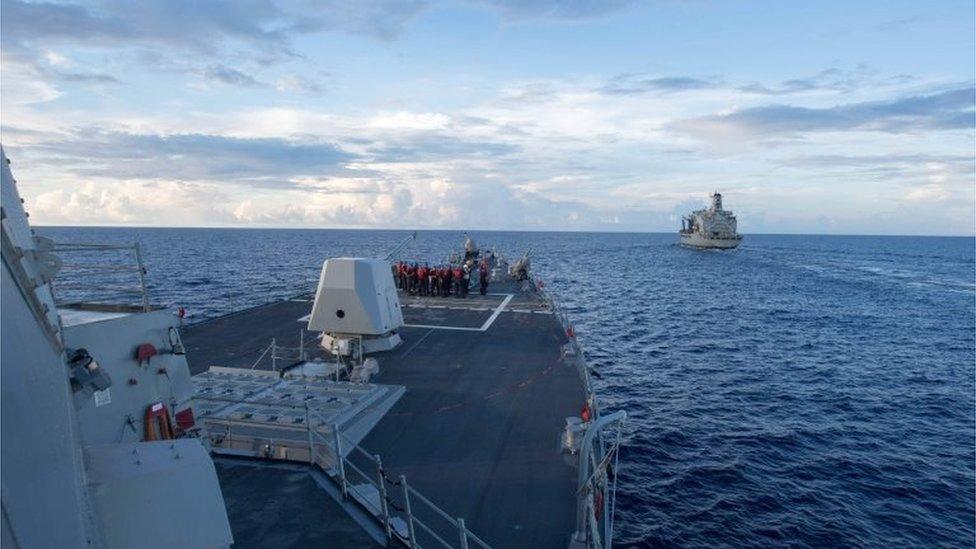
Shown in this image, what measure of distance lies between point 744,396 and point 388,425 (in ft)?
74.5

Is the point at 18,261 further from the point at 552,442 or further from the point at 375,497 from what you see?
the point at 552,442

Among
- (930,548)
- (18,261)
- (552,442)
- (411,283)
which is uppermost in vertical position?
(18,261)

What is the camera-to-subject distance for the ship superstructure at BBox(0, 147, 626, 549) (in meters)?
4.36

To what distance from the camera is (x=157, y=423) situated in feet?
32.6

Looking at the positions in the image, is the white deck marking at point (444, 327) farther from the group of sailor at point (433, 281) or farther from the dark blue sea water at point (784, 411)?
the group of sailor at point (433, 281)

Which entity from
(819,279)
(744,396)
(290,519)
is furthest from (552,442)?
(819,279)

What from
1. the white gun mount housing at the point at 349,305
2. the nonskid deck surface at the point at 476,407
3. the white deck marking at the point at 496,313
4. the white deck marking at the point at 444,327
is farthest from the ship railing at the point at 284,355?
the white deck marking at the point at 496,313

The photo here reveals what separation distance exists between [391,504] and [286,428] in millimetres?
3955

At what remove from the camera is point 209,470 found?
6660 millimetres

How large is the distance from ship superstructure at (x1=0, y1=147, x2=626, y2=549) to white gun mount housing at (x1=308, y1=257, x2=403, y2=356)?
0.06 m

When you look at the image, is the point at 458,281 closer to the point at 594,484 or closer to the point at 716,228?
the point at 594,484

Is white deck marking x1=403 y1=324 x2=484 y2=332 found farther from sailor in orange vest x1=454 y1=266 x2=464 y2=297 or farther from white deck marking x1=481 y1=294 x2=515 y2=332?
sailor in orange vest x1=454 y1=266 x2=464 y2=297

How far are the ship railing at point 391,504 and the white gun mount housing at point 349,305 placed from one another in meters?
8.44


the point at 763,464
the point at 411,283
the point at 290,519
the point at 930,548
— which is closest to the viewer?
the point at 290,519
